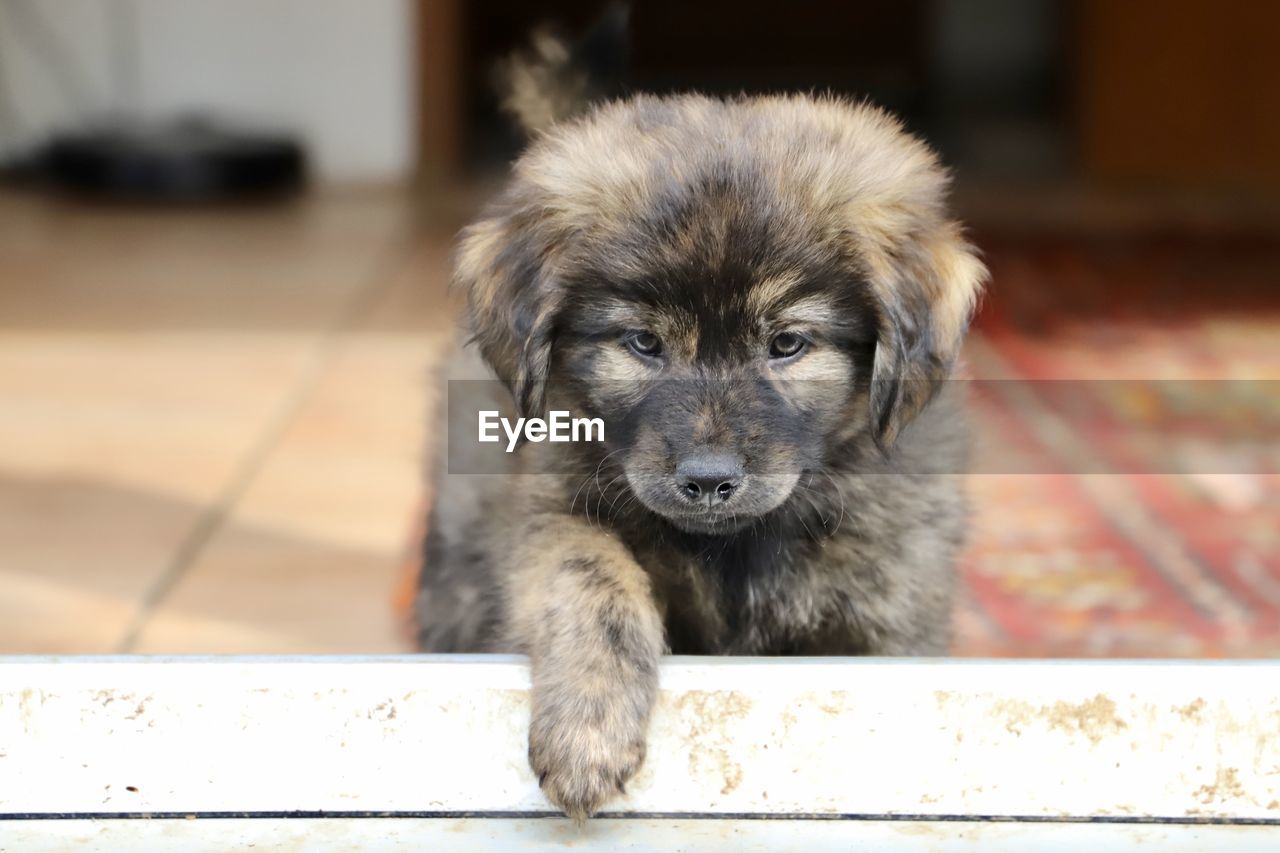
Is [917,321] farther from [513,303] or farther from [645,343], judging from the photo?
[513,303]

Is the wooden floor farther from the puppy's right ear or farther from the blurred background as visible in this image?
the puppy's right ear

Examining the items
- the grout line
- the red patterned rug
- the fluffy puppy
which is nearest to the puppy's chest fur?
the fluffy puppy

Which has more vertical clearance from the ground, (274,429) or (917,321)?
(917,321)

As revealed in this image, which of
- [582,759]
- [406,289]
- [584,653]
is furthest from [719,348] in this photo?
[406,289]

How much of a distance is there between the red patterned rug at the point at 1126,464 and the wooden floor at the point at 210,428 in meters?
1.45

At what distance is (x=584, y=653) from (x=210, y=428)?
312 cm

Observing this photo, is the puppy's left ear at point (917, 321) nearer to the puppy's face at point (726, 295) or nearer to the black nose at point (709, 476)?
the puppy's face at point (726, 295)

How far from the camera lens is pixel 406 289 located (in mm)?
6793

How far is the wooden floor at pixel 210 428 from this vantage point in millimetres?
3615

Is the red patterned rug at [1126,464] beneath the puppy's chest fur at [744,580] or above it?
beneath

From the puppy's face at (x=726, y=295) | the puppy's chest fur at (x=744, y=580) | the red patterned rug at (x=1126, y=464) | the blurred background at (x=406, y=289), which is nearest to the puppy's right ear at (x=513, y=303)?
the puppy's face at (x=726, y=295)

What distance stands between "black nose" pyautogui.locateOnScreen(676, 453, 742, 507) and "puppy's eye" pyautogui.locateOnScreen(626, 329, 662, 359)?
0.60 feet

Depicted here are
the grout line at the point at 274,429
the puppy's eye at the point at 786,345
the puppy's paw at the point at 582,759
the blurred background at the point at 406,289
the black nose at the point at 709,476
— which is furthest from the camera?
the blurred background at the point at 406,289

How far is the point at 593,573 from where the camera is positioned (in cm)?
225
